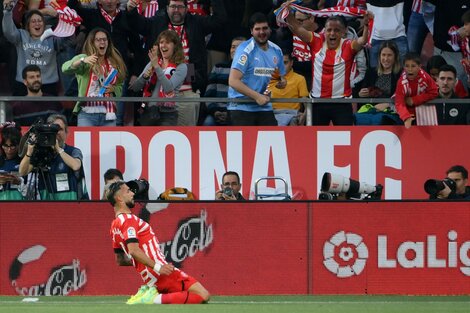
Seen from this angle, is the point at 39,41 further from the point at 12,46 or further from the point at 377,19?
the point at 377,19

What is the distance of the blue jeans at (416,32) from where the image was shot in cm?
1648

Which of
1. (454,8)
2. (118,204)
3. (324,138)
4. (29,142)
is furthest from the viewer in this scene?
(454,8)

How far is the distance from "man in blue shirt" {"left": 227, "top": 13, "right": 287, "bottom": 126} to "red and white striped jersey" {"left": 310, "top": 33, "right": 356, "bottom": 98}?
0.45 meters

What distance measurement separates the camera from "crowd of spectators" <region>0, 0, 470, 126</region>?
15.2m

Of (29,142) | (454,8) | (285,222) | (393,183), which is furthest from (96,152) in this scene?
(454,8)

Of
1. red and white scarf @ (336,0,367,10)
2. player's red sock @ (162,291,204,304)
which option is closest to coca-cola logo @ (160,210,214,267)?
player's red sock @ (162,291,204,304)

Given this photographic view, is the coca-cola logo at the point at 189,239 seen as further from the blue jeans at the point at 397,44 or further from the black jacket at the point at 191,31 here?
the blue jeans at the point at 397,44

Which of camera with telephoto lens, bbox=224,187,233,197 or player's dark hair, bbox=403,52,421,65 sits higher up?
player's dark hair, bbox=403,52,421,65

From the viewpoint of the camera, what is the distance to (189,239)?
14.4m

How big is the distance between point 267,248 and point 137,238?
2588 mm

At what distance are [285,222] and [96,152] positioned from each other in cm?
269

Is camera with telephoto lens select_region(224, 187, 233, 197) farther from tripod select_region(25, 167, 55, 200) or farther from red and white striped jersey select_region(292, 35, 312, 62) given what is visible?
red and white striped jersey select_region(292, 35, 312, 62)

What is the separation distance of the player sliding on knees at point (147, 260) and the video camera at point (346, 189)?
2.52 meters

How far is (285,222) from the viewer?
1441 cm
